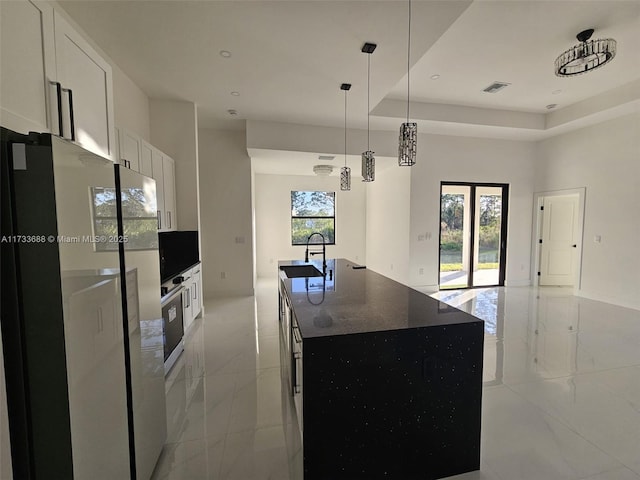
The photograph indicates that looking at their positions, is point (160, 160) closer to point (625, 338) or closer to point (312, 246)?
point (312, 246)

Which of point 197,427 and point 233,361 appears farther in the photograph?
point 233,361

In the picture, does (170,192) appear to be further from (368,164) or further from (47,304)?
(47,304)

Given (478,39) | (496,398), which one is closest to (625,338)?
(496,398)

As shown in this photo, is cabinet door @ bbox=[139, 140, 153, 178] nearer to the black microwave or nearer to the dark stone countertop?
the black microwave

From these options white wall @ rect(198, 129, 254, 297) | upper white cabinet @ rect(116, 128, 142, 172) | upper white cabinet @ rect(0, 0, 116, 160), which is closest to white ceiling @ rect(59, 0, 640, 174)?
white wall @ rect(198, 129, 254, 297)

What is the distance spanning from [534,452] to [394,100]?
4642 mm

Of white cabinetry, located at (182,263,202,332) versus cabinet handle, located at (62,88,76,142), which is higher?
cabinet handle, located at (62,88,76,142)

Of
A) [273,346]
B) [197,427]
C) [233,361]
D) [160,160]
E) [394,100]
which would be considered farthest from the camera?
[394,100]

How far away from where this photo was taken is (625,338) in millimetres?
3400

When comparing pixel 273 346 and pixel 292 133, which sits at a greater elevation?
pixel 292 133

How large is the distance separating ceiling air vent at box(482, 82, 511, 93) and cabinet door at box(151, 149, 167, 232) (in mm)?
4808

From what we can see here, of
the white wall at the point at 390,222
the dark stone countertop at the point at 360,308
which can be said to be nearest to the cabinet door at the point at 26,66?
the dark stone countertop at the point at 360,308

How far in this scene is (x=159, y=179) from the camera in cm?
355

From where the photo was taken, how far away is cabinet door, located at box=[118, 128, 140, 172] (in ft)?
8.63
